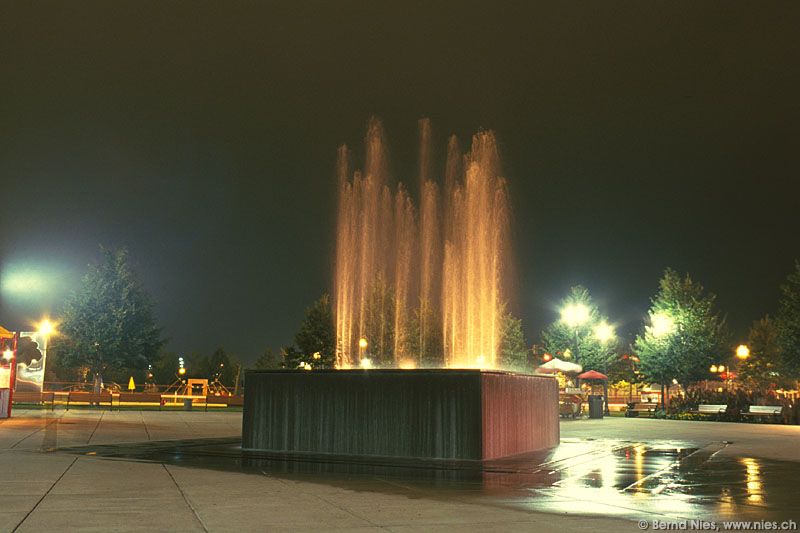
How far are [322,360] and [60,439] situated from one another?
167 ft

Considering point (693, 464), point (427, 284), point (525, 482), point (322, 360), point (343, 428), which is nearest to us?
point (525, 482)

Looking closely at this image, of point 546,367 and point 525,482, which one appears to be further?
point 546,367

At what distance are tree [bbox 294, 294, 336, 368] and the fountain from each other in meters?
41.9

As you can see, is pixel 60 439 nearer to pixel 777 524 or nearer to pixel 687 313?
pixel 777 524

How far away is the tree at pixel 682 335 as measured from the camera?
56844 mm

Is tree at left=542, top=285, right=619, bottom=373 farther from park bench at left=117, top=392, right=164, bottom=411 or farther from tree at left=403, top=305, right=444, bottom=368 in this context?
park bench at left=117, top=392, right=164, bottom=411

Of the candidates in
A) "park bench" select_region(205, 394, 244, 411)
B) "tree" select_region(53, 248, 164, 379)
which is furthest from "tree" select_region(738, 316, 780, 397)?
"tree" select_region(53, 248, 164, 379)

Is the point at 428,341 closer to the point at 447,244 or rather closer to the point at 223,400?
the point at 223,400

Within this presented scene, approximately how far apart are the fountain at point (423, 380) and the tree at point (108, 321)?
1557 inches

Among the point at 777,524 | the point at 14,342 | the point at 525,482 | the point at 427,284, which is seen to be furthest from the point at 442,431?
the point at 14,342

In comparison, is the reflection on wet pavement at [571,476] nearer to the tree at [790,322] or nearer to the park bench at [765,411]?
the park bench at [765,411]

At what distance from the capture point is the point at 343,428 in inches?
658

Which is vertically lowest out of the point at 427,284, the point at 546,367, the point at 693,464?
the point at 693,464

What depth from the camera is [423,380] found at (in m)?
16.0
